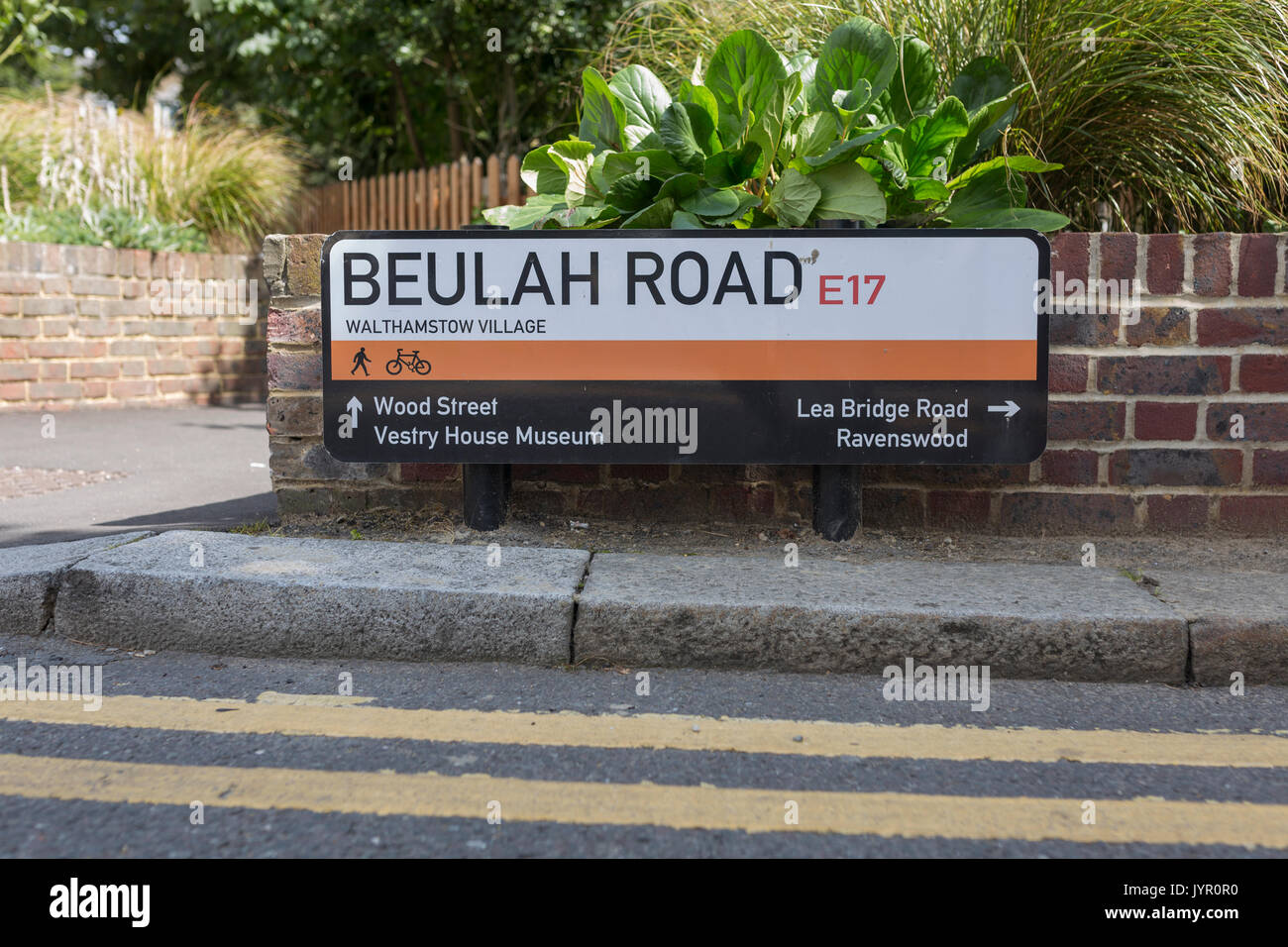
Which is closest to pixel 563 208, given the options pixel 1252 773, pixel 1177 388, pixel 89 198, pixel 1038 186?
pixel 1038 186

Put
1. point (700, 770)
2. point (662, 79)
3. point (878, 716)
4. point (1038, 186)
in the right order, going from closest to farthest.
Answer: point (700, 770) < point (878, 716) < point (1038, 186) < point (662, 79)

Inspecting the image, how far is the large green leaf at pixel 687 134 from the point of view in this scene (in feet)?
12.2

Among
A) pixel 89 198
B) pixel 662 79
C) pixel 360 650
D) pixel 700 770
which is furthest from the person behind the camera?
pixel 89 198

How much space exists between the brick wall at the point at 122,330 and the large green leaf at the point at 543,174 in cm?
617

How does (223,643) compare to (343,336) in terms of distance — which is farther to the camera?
(343,336)

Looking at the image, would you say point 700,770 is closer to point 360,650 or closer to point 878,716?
point 878,716

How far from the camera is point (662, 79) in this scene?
543 centimetres

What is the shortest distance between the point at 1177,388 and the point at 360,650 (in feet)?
9.93

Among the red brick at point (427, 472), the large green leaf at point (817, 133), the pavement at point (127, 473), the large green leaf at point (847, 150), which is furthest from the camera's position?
the pavement at point (127, 473)

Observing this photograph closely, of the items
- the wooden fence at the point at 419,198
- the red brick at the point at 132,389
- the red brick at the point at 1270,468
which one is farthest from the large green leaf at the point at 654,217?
the red brick at the point at 132,389

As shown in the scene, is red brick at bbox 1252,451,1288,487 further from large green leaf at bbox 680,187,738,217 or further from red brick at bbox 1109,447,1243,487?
large green leaf at bbox 680,187,738,217

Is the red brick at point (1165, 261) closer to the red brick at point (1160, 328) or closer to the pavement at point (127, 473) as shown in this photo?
the red brick at point (1160, 328)

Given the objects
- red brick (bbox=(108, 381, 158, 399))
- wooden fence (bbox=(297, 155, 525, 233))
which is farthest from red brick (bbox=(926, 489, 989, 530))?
red brick (bbox=(108, 381, 158, 399))
